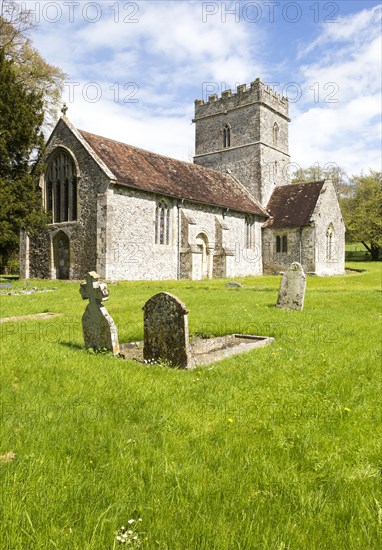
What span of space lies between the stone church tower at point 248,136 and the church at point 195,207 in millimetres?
86

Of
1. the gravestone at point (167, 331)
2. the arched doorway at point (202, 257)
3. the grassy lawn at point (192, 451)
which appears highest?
the arched doorway at point (202, 257)

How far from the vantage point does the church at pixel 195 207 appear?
21.8 m

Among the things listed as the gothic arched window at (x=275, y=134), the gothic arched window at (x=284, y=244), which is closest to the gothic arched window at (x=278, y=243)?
the gothic arched window at (x=284, y=244)

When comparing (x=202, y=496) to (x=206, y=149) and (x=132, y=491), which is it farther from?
(x=206, y=149)

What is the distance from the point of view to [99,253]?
2106 centimetres

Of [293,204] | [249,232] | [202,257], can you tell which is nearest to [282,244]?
[249,232]

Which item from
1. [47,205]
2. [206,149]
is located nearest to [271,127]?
[206,149]

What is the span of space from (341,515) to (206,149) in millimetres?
36337

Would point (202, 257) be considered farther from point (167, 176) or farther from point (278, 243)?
point (278, 243)

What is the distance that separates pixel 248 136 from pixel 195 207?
1188cm

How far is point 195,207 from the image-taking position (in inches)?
1015

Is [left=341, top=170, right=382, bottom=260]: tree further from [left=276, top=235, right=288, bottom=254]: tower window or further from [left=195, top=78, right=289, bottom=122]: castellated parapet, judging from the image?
[left=276, top=235, right=288, bottom=254]: tower window

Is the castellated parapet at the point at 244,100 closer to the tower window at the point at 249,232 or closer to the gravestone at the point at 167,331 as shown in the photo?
the tower window at the point at 249,232

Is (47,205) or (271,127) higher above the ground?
(271,127)
